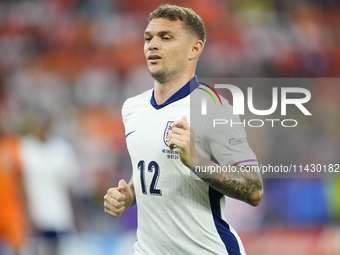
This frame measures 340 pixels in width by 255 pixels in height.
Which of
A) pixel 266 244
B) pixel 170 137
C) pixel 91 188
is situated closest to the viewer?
pixel 170 137

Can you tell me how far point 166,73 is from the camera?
2.92m

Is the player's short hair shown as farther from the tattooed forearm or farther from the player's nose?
the tattooed forearm

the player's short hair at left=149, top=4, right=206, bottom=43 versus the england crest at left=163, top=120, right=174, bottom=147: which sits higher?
the player's short hair at left=149, top=4, right=206, bottom=43

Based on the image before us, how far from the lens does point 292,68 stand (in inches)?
345

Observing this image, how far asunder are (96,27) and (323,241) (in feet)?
20.4

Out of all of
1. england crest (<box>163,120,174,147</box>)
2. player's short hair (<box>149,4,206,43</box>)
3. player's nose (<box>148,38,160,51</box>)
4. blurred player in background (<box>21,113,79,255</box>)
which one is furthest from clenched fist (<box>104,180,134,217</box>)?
blurred player in background (<box>21,113,79,255</box>)

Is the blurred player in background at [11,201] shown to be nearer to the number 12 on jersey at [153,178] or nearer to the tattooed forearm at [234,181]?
the number 12 on jersey at [153,178]

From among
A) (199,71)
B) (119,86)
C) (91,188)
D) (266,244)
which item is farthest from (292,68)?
(91,188)

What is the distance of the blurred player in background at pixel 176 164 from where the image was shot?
2.49 meters

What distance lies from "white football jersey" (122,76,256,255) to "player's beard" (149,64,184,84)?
23 cm

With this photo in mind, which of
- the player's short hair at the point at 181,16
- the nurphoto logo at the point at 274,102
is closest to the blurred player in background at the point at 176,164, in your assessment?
the player's short hair at the point at 181,16

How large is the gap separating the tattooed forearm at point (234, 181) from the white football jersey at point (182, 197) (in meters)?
0.09

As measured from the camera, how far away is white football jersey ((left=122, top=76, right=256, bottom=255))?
Answer: 2598 mm

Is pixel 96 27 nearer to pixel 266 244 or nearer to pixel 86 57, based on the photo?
pixel 86 57
